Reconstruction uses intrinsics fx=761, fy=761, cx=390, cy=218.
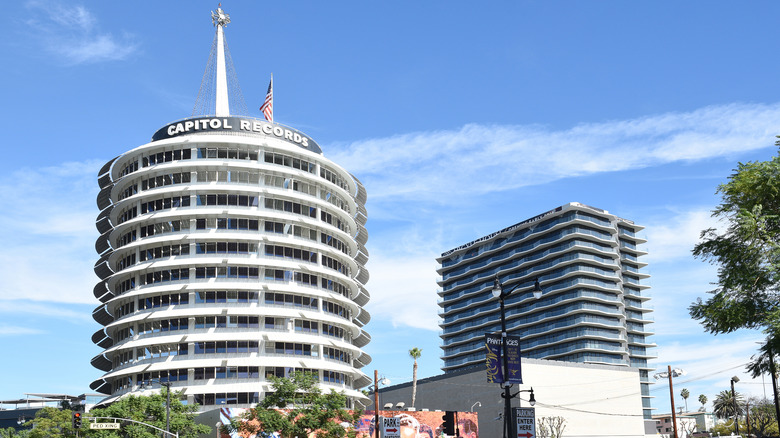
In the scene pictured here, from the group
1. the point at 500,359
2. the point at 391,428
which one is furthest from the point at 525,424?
the point at 391,428

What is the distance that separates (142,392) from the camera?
79.1 meters

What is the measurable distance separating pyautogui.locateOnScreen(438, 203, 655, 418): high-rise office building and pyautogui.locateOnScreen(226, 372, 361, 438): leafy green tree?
95.3m

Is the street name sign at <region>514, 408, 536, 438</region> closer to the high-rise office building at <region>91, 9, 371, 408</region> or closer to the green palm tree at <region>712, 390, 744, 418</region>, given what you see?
the high-rise office building at <region>91, 9, 371, 408</region>

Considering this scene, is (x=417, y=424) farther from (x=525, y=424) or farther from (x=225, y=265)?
(x=525, y=424)

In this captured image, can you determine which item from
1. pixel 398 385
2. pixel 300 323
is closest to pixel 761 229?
pixel 300 323

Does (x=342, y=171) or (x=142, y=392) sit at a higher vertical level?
(x=342, y=171)

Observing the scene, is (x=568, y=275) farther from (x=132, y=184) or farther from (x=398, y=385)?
(x=132, y=184)

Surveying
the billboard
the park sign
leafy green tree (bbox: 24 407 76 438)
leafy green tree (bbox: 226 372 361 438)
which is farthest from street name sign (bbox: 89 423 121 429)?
the park sign

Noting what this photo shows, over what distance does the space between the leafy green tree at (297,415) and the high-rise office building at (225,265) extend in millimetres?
9386

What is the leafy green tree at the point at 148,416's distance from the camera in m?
66.8

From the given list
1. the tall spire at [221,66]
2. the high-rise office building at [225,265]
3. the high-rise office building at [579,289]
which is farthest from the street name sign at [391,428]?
the high-rise office building at [579,289]

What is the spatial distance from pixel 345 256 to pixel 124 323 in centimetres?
2683

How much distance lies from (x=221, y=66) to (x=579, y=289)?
100m

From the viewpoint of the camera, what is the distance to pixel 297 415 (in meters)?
69.1
